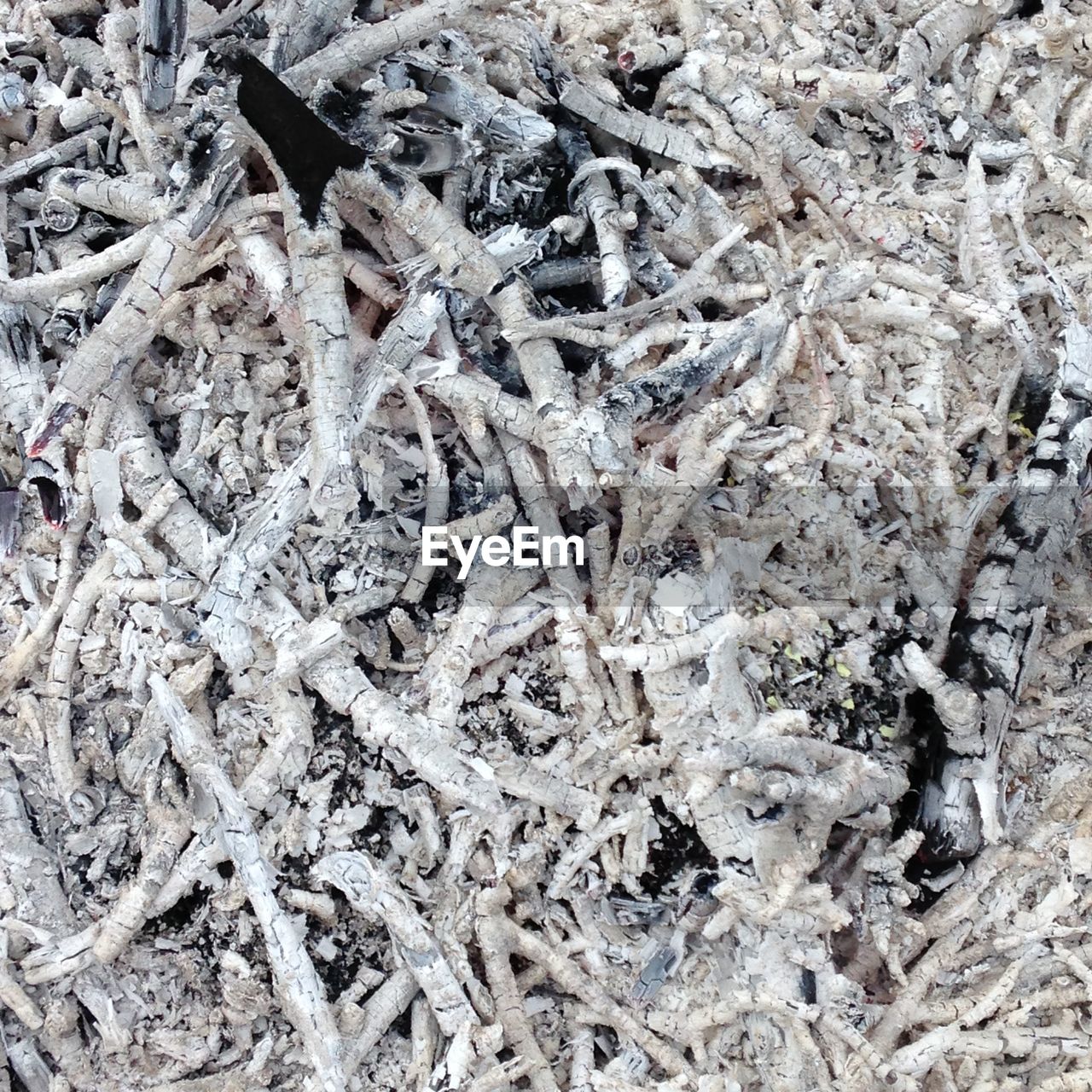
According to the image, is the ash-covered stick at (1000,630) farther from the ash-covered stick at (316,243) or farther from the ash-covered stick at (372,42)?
the ash-covered stick at (372,42)

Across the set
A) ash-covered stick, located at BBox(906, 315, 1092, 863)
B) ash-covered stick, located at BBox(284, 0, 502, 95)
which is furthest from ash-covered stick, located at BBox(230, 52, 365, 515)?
ash-covered stick, located at BBox(906, 315, 1092, 863)

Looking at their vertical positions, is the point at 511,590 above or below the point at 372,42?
below

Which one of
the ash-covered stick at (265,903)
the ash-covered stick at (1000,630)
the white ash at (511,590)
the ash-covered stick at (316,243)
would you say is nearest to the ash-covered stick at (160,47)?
the white ash at (511,590)

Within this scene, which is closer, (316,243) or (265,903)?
(265,903)

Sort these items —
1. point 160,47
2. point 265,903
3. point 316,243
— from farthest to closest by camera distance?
point 160,47, point 316,243, point 265,903

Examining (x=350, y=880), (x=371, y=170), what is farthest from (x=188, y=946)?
(x=371, y=170)

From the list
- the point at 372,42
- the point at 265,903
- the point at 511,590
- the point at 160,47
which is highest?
the point at 160,47

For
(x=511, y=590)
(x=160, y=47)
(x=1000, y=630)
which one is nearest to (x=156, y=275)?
(x=160, y=47)

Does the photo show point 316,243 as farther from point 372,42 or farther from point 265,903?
point 265,903

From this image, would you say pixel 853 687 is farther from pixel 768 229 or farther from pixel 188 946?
pixel 188 946

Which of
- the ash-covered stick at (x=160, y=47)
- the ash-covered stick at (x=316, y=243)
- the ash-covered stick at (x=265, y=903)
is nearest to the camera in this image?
the ash-covered stick at (x=265, y=903)
